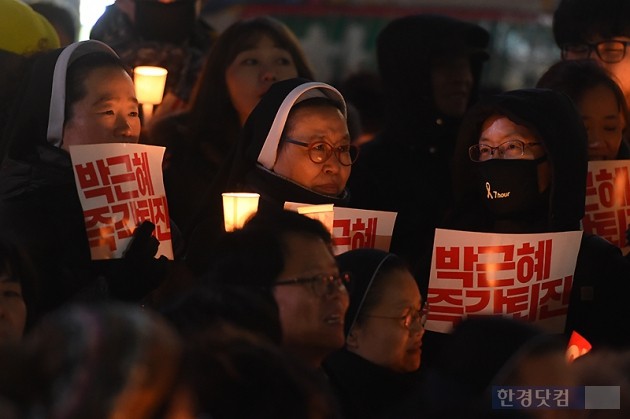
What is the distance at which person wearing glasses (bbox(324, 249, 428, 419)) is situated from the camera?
5.88 metres

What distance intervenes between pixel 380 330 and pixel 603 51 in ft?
11.3

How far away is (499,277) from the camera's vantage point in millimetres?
6605

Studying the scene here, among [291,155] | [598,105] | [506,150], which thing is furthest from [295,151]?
[598,105]

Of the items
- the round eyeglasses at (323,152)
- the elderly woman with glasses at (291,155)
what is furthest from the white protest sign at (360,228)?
the round eyeglasses at (323,152)

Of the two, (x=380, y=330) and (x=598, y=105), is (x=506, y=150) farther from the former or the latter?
(x=380, y=330)

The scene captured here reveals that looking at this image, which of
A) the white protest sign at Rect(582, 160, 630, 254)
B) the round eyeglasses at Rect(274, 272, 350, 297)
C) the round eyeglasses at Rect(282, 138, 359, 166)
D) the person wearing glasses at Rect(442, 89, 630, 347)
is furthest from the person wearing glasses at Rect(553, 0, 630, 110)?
the round eyeglasses at Rect(274, 272, 350, 297)

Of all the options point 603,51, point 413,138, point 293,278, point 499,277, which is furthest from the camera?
point 603,51

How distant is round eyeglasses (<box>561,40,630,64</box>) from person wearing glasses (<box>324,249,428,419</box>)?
3.17 meters

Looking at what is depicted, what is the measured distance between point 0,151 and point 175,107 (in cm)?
224

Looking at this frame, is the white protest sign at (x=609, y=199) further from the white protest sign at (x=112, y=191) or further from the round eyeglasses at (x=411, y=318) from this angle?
the white protest sign at (x=112, y=191)

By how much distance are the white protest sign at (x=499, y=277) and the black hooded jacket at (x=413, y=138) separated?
3.75ft

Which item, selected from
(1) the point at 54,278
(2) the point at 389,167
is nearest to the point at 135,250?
(1) the point at 54,278

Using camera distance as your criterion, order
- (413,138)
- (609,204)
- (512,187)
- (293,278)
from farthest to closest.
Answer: (413,138) → (609,204) → (512,187) → (293,278)

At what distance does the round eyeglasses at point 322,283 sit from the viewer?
5.41 meters
